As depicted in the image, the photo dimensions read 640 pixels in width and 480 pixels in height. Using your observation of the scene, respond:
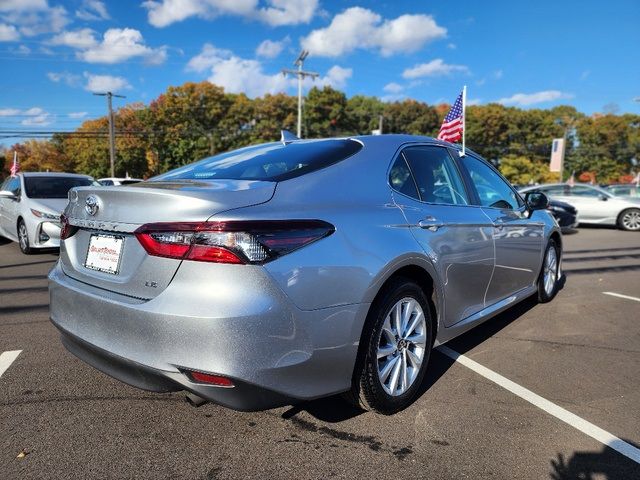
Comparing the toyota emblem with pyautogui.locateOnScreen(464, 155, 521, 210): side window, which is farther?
pyautogui.locateOnScreen(464, 155, 521, 210): side window

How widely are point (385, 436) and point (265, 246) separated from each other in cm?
128

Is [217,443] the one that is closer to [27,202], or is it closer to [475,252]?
[475,252]

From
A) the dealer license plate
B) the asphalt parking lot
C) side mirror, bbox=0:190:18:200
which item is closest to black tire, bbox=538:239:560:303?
the asphalt parking lot

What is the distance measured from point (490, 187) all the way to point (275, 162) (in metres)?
2.21

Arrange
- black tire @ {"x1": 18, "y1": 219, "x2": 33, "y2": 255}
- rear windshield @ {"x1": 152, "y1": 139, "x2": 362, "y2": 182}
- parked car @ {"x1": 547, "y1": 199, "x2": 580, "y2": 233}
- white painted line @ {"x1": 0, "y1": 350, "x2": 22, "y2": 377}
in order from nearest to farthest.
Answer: rear windshield @ {"x1": 152, "y1": 139, "x2": 362, "y2": 182} → white painted line @ {"x1": 0, "y1": 350, "x2": 22, "y2": 377} → black tire @ {"x1": 18, "y1": 219, "x2": 33, "y2": 255} → parked car @ {"x1": 547, "y1": 199, "x2": 580, "y2": 233}

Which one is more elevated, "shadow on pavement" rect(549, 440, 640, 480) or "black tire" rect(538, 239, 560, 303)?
"black tire" rect(538, 239, 560, 303)

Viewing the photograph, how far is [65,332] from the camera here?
262cm

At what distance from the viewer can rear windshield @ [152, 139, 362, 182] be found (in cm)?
266

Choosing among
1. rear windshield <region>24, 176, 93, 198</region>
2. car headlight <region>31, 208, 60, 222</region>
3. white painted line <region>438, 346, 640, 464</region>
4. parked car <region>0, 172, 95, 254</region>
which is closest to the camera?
white painted line <region>438, 346, 640, 464</region>

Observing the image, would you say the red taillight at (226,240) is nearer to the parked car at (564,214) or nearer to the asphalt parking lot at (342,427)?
the asphalt parking lot at (342,427)

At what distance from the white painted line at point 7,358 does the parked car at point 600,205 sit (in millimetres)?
14511

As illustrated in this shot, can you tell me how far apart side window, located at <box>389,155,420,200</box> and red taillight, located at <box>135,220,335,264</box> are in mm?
964

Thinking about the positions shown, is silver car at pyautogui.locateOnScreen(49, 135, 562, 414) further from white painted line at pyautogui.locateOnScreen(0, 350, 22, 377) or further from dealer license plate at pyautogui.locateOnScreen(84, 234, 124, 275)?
white painted line at pyautogui.locateOnScreen(0, 350, 22, 377)

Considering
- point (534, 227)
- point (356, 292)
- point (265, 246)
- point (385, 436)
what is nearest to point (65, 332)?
point (265, 246)
